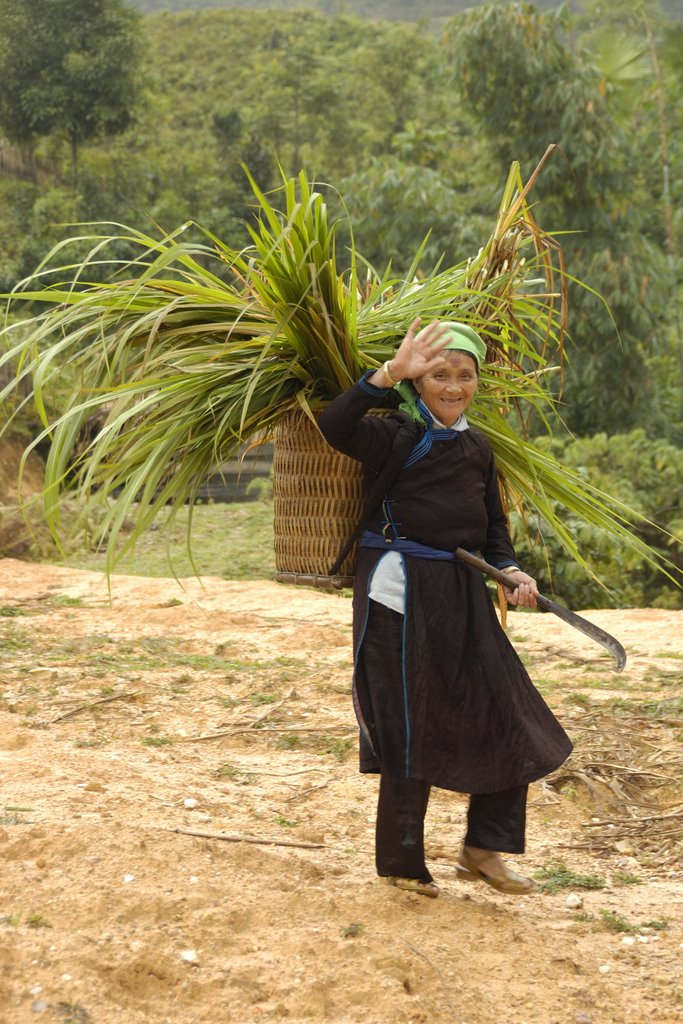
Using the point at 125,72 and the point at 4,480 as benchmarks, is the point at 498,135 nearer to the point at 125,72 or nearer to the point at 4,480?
the point at 4,480

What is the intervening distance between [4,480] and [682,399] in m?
8.05

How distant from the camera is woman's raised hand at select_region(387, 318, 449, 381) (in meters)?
2.54

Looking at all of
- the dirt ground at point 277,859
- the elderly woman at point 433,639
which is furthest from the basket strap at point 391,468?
the dirt ground at point 277,859

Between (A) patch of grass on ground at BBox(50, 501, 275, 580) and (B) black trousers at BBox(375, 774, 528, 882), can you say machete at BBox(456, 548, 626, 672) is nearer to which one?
(B) black trousers at BBox(375, 774, 528, 882)

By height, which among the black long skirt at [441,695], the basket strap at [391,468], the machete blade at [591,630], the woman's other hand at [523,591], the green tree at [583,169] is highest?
Answer: the green tree at [583,169]

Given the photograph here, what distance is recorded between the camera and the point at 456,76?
43.1ft

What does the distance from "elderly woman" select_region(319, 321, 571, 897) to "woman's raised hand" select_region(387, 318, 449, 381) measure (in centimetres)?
15

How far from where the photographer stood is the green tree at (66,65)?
20.3 m

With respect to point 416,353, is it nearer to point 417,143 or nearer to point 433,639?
point 433,639

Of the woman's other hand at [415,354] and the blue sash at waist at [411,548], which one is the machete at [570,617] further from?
the woman's other hand at [415,354]

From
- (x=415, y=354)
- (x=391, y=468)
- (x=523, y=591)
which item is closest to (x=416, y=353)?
(x=415, y=354)

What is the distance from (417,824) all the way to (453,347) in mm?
1129

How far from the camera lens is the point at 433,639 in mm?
2785

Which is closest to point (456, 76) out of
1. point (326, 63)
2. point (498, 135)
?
point (498, 135)
